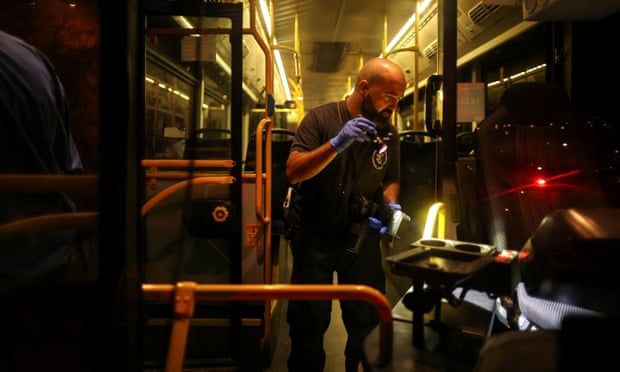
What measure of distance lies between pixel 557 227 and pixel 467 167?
5.61 ft

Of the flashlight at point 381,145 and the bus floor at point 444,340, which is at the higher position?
the flashlight at point 381,145

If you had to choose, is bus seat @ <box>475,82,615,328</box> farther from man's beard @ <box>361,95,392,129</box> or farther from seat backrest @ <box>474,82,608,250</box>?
man's beard @ <box>361,95,392,129</box>

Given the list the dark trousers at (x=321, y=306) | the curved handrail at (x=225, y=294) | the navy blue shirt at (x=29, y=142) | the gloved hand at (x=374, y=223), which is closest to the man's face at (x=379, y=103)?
the gloved hand at (x=374, y=223)

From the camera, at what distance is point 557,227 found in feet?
3.27

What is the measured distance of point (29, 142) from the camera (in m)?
1.30

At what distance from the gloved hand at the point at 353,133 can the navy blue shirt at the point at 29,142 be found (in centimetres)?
118

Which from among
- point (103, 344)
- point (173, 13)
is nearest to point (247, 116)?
point (173, 13)

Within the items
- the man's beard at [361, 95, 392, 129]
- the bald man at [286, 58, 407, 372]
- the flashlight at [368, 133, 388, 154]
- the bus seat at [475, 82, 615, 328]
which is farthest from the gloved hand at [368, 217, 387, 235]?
the bus seat at [475, 82, 615, 328]

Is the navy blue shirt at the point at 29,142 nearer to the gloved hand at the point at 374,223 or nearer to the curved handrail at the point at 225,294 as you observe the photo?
the curved handrail at the point at 225,294

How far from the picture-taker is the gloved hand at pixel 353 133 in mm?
1979

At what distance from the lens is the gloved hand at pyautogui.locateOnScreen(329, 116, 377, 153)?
1.98 meters

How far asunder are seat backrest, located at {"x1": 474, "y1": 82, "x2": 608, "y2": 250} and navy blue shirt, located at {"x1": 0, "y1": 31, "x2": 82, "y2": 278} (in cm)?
210

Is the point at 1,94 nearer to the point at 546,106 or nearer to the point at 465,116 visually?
the point at 546,106

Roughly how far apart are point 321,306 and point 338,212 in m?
0.52
